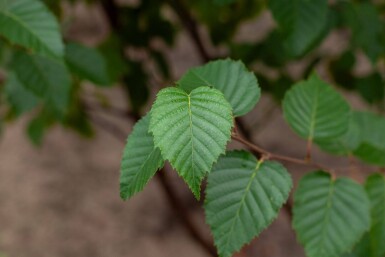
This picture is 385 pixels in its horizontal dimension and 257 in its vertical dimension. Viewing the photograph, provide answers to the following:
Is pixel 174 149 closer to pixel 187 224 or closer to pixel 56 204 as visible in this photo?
pixel 187 224

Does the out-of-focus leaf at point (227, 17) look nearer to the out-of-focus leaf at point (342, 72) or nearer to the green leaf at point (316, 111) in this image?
the out-of-focus leaf at point (342, 72)

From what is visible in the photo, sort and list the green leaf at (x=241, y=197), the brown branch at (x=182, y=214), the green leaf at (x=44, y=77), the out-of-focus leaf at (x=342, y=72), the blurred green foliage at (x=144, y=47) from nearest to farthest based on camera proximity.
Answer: the green leaf at (x=241, y=197) < the blurred green foliage at (x=144, y=47) < the green leaf at (x=44, y=77) < the out-of-focus leaf at (x=342, y=72) < the brown branch at (x=182, y=214)

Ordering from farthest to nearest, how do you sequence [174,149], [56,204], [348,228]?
[56,204]
[348,228]
[174,149]

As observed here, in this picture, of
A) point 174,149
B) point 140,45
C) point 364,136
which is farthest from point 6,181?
point 174,149

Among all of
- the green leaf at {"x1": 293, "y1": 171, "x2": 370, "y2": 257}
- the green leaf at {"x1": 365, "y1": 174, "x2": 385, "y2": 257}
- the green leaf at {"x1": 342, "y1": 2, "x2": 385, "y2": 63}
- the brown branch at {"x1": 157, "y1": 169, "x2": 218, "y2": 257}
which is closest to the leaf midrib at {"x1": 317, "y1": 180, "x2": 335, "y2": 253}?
the green leaf at {"x1": 293, "y1": 171, "x2": 370, "y2": 257}

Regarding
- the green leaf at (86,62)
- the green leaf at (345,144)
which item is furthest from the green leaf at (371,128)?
the green leaf at (86,62)

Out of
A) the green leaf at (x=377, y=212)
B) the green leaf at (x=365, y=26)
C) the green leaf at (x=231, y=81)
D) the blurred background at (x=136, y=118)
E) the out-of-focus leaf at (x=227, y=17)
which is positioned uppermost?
Answer: the green leaf at (x=231, y=81)

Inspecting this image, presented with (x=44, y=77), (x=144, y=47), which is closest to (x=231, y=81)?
(x=44, y=77)

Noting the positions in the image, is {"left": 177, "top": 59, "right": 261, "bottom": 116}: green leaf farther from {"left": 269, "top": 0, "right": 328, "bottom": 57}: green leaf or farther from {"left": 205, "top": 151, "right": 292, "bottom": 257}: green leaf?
{"left": 269, "top": 0, "right": 328, "bottom": 57}: green leaf
